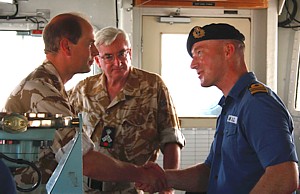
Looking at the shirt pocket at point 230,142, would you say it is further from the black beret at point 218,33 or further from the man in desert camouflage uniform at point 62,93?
the man in desert camouflage uniform at point 62,93

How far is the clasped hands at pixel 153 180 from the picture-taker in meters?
2.65

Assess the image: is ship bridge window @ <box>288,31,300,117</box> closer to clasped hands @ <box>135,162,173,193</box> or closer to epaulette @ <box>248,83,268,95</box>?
clasped hands @ <box>135,162,173,193</box>

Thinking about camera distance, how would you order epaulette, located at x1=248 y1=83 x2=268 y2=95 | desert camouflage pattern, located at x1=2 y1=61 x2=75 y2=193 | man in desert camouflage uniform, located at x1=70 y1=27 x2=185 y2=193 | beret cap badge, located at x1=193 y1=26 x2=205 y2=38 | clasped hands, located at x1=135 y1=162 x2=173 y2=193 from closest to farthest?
desert camouflage pattern, located at x1=2 y1=61 x2=75 y2=193
epaulette, located at x1=248 y1=83 x2=268 y2=95
beret cap badge, located at x1=193 y1=26 x2=205 y2=38
clasped hands, located at x1=135 y1=162 x2=173 y2=193
man in desert camouflage uniform, located at x1=70 y1=27 x2=185 y2=193

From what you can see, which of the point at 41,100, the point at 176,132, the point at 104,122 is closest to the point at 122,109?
the point at 104,122

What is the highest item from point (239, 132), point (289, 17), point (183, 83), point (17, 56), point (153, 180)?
point (289, 17)

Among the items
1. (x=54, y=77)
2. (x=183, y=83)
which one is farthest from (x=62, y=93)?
(x=183, y=83)

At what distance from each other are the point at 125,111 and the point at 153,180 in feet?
1.73

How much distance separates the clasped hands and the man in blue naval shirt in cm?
5

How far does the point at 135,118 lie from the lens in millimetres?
2949

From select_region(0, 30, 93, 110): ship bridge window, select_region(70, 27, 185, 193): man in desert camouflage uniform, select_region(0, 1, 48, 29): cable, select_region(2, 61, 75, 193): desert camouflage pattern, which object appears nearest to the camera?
select_region(2, 61, 75, 193): desert camouflage pattern

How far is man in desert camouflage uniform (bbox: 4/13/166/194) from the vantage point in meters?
1.87

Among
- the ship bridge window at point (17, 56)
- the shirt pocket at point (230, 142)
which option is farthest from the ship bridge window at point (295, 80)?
the shirt pocket at point (230, 142)

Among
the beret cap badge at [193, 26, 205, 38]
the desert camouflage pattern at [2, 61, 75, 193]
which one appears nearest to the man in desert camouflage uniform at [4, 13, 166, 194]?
the desert camouflage pattern at [2, 61, 75, 193]

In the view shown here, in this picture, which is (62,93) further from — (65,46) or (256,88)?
(256,88)
